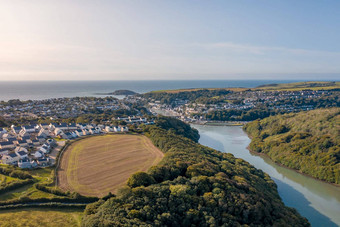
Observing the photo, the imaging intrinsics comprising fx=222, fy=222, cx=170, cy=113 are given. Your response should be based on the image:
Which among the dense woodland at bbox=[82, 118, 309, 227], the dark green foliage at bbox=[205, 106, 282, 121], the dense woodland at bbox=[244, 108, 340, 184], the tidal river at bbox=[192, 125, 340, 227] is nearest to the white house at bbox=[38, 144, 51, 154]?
the dense woodland at bbox=[82, 118, 309, 227]

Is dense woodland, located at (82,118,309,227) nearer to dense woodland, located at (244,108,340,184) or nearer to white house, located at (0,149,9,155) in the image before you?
dense woodland, located at (244,108,340,184)

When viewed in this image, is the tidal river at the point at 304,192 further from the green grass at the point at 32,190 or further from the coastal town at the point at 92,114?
the green grass at the point at 32,190

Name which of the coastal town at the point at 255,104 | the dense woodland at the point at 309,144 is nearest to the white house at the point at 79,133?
the dense woodland at the point at 309,144

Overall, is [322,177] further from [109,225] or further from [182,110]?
[182,110]

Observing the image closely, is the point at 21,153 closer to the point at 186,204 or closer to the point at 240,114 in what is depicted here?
the point at 186,204

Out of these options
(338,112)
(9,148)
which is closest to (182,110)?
(338,112)

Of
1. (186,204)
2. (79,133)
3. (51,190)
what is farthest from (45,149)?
(186,204)
